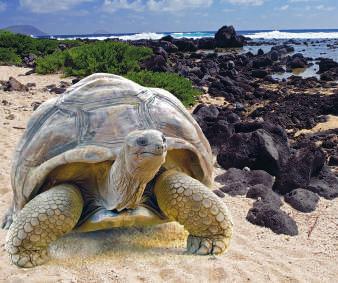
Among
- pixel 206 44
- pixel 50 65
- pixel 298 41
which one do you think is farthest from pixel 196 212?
pixel 298 41

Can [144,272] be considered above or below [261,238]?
above

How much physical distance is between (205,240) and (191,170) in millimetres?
641

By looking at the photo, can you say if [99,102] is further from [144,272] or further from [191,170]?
[144,272]

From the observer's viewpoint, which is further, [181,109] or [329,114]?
[329,114]

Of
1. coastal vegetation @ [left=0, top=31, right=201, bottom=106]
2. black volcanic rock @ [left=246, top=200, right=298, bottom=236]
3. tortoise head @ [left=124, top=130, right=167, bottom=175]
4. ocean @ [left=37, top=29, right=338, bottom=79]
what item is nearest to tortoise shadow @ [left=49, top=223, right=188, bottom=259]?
tortoise head @ [left=124, top=130, right=167, bottom=175]

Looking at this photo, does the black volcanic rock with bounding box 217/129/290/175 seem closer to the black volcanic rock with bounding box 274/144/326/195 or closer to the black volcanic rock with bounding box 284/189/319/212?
the black volcanic rock with bounding box 274/144/326/195

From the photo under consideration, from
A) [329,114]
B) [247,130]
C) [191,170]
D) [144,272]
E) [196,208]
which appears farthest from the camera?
[329,114]

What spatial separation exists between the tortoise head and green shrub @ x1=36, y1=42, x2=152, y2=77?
1125 centimetres

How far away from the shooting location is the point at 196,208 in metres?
3.04

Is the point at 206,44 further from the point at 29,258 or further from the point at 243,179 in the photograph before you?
the point at 29,258

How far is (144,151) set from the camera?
8.18 ft

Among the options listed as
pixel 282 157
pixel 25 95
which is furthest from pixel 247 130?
pixel 25 95

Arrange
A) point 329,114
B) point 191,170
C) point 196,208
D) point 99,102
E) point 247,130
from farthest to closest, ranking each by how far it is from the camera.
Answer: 1. point 329,114
2. point 247,130
3. point 191,170
4. point 99,102
5. point 196,208

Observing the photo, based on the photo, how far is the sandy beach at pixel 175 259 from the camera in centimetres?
277
